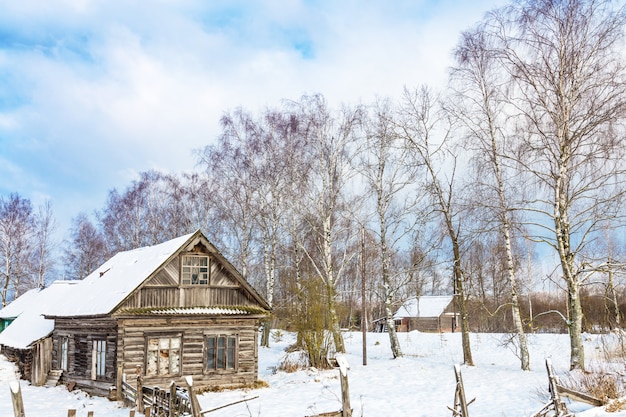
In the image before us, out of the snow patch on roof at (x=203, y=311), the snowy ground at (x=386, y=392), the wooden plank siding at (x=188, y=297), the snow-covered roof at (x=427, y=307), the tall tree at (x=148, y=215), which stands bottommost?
the snowy ground at (x=386, y=392)

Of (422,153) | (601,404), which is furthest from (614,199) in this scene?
(422,153)

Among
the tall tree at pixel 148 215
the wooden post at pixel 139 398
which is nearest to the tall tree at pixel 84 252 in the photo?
the tall tree at pixel 148 215

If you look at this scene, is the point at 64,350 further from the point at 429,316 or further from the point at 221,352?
the point at 429,316

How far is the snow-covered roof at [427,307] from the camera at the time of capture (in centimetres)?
5703

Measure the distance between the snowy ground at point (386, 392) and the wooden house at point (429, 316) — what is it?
2714 cm

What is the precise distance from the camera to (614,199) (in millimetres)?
16797

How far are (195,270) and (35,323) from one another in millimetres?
11547

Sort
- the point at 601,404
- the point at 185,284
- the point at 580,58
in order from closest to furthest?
1. the point at 601,404
2. the point at 580,58
3. the point at 185,284

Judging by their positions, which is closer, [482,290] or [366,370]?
[366,370]

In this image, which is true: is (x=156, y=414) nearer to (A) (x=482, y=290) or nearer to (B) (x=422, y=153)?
(B) (x=422, y=153)

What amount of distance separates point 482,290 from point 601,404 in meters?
40.6

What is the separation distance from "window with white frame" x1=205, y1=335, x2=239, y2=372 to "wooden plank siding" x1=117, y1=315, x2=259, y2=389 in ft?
0.59

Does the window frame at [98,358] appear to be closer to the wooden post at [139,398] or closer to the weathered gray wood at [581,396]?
the wooden post at [139,398]

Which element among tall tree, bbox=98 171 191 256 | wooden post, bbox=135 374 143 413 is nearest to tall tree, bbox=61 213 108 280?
tall tree, bbox=98 171 191 256
